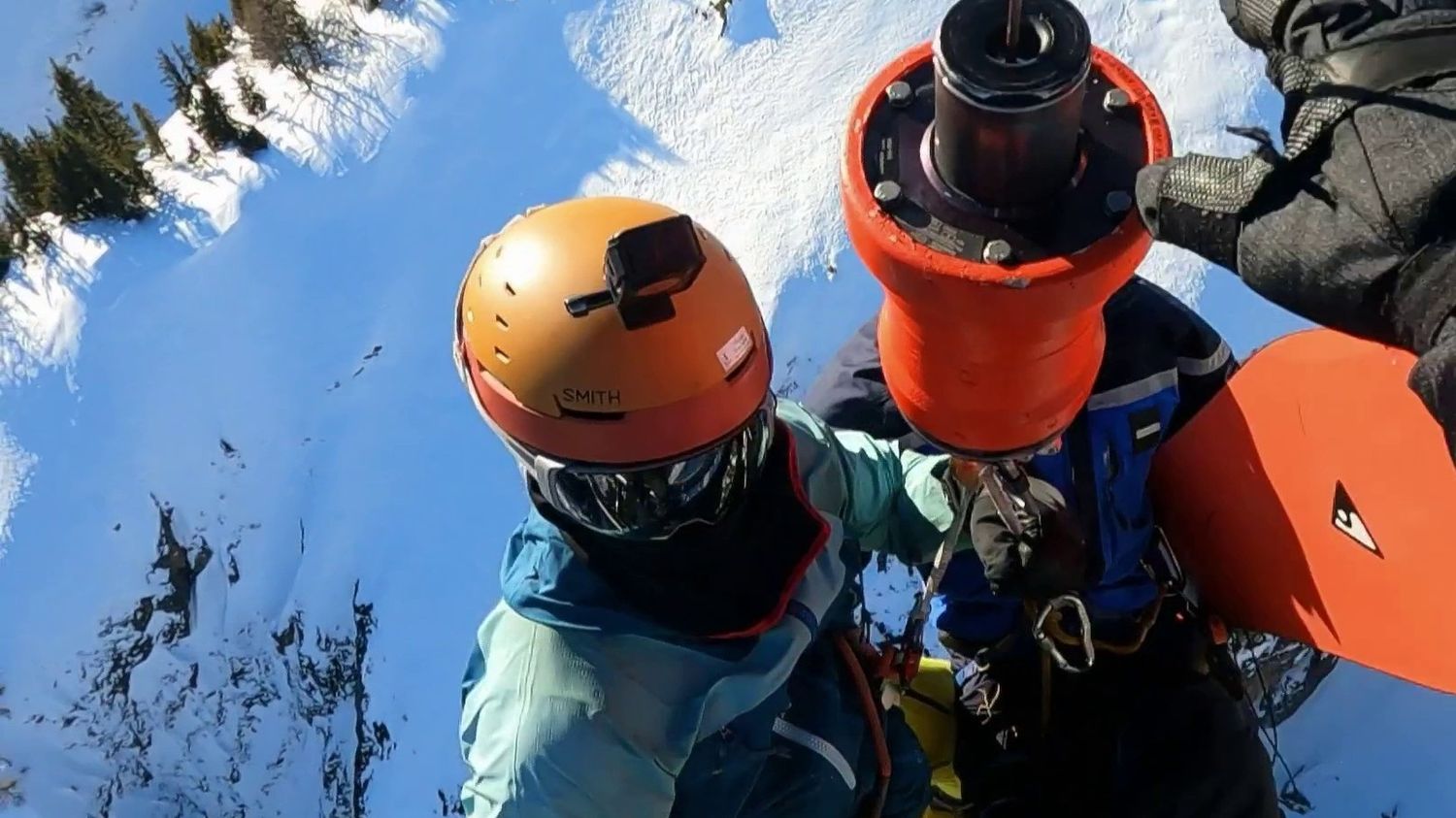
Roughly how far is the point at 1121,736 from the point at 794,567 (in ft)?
3.78

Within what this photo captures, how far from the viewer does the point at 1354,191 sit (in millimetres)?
1341

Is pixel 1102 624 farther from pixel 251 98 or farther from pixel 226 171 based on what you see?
pixel 251 98

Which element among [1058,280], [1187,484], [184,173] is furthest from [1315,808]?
[184,173]

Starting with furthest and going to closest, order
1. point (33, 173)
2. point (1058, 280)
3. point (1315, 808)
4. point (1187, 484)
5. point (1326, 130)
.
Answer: point (33, 173)
point (1315, 808)
point (1187, 484)
point (1058, 280)
point (1326, 130)

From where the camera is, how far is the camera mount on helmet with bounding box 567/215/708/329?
207 centimetres

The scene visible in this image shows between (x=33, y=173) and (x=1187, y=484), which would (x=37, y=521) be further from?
(x=1187, y=484)

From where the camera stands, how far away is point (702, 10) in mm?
7562

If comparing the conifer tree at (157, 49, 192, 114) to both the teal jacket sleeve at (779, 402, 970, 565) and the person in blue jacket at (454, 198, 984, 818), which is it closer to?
the person in blue jacket at (454, 198, 984, 818)

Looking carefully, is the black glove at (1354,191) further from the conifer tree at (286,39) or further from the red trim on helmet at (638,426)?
the conifer tree at (286,39)

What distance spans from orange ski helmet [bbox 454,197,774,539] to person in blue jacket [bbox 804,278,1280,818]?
0.63m

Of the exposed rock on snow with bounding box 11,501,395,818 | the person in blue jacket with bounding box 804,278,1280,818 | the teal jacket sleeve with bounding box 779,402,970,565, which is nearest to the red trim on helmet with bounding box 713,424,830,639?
the teal jacket sleeve with bounding box 779,402,970,565

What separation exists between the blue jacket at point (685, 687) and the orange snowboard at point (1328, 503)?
65 centimetres

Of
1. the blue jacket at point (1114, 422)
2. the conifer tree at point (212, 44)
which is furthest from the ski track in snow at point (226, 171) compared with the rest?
the blue jacket at point (1114, 422)

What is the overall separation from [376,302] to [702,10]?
112 inches
